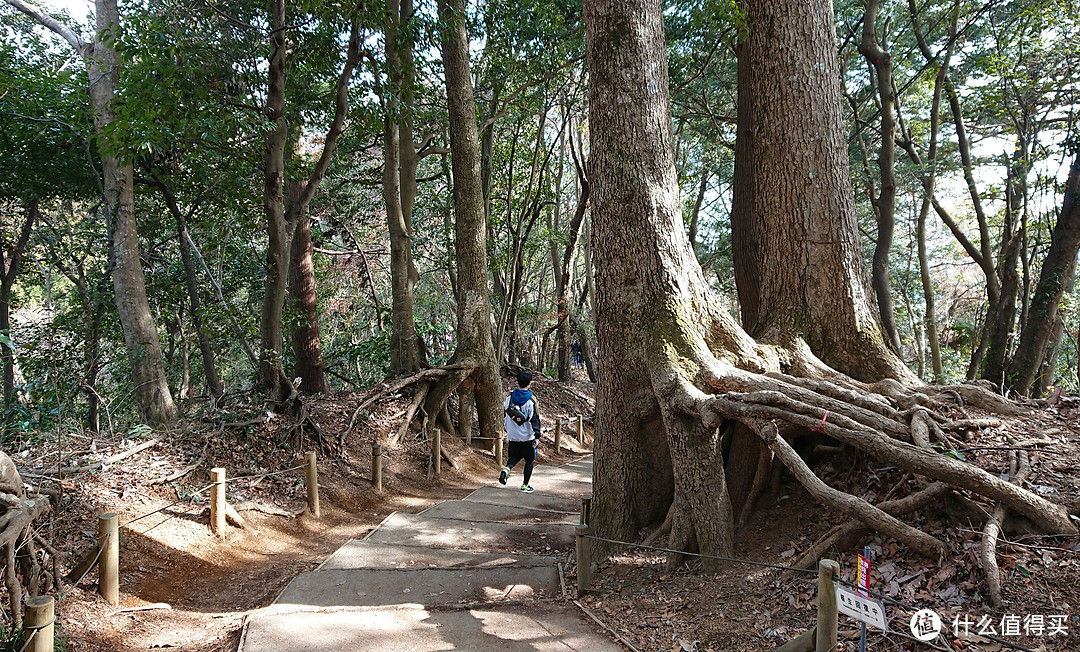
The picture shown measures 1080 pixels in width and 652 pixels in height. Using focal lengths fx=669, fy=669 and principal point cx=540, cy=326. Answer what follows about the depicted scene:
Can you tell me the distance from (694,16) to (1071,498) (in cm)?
891

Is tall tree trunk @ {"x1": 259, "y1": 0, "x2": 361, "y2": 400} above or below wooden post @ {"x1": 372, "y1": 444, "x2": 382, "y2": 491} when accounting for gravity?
above

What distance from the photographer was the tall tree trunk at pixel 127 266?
29.8 ft

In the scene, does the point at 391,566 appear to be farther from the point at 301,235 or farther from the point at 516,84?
the point at 516,84

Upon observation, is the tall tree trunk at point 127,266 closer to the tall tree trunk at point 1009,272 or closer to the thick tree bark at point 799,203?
the thick tree bark at point 799,203

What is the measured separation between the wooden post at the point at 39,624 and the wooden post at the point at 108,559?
1668mm

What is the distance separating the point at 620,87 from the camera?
20.2 feet

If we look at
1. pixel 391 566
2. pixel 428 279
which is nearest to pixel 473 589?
pixel 391 566

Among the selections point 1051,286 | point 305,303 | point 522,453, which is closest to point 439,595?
point 522,453

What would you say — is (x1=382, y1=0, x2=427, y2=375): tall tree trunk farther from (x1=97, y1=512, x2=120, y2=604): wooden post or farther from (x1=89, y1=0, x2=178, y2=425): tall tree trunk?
(x1=97, y1=512, x2=120, y2=604): wooden post

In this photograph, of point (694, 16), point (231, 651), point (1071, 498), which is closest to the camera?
point (1071, 498)

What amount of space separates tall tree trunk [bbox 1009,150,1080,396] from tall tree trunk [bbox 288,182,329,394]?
1208 centimetres

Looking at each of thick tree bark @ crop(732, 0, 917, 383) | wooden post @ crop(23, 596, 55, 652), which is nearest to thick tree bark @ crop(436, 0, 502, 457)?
thick tree bark @ crop(732, 0, 917, 383)

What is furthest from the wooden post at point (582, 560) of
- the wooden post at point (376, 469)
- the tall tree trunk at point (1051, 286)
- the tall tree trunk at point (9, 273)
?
the tall tree trunk at point (9, 273)

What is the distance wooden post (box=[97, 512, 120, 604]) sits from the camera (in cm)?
500
